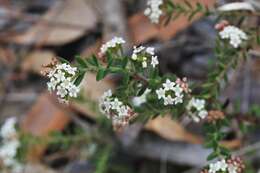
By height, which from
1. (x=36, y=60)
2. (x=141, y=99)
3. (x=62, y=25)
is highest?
(x=62, y=25)

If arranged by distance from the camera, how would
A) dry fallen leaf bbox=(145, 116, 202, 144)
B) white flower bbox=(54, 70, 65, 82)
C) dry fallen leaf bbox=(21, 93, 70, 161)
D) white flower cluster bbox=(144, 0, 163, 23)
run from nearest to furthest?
white flower bbox=(54, 70, 65, 82), white flower cluster bbox=(144, 0, 163, 23), dry fallen leaf bbox=(145, 116, 202, 144), dry fallen leaf bbox=(21, 93, 70, 161)

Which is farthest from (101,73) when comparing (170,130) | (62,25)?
(62,25)

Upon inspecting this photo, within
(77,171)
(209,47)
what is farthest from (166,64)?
(77,171)

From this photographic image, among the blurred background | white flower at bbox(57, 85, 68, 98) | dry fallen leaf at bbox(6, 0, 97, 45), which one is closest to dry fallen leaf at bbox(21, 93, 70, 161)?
the blurred background

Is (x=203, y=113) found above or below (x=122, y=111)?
above

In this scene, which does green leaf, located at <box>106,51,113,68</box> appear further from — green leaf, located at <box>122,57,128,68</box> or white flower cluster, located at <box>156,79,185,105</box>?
white flower cluster, located at <box>156,79,185,105</box>

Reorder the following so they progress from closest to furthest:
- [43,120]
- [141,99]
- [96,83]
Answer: [141,99], [96,83], [43,120]

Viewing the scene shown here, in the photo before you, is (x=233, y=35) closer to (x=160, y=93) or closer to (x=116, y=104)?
(x=160, y=93)
